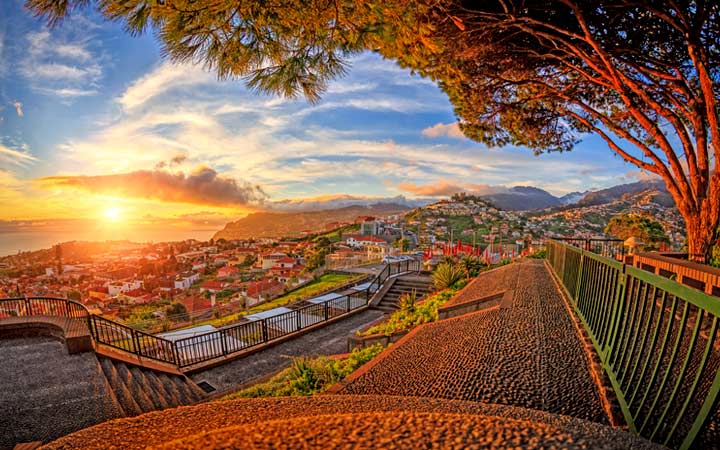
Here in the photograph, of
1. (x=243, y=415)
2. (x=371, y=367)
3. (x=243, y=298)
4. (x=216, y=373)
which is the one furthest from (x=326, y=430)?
(x=243, y=298)

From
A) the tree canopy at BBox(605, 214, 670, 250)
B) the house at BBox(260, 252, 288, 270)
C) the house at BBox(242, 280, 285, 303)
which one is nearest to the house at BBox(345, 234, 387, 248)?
the house at BBox(260, 252, 288, 270)

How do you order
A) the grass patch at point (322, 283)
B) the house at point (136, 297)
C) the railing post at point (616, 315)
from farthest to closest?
the grass patch at point (322, 283) → the house at point (136, 297) → the railing post at point (616, 315)

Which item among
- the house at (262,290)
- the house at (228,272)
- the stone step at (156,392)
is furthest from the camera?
the house at (228,272)

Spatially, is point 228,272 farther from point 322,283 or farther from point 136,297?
point 322,283

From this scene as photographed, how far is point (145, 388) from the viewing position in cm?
662

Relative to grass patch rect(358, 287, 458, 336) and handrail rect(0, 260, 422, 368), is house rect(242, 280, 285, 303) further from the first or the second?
grass patch rect(358, 287, 458, 336)

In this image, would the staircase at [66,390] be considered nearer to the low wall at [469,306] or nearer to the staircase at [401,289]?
the low wall at [469,306]

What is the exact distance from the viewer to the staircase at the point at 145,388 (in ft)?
18.6

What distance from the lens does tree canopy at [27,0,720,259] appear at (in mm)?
3838

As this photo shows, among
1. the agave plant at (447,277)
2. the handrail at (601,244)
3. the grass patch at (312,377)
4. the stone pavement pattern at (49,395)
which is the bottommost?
the stone pavement pattern at (49,395)

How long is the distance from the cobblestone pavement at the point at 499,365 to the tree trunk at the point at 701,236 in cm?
507

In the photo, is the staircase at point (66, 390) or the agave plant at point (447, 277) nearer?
the staircase at point (66, 390)

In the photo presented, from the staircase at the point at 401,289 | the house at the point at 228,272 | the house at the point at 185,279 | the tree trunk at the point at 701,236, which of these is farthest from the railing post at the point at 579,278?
the house at the point at 228,272

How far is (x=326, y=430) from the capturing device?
1.95m
